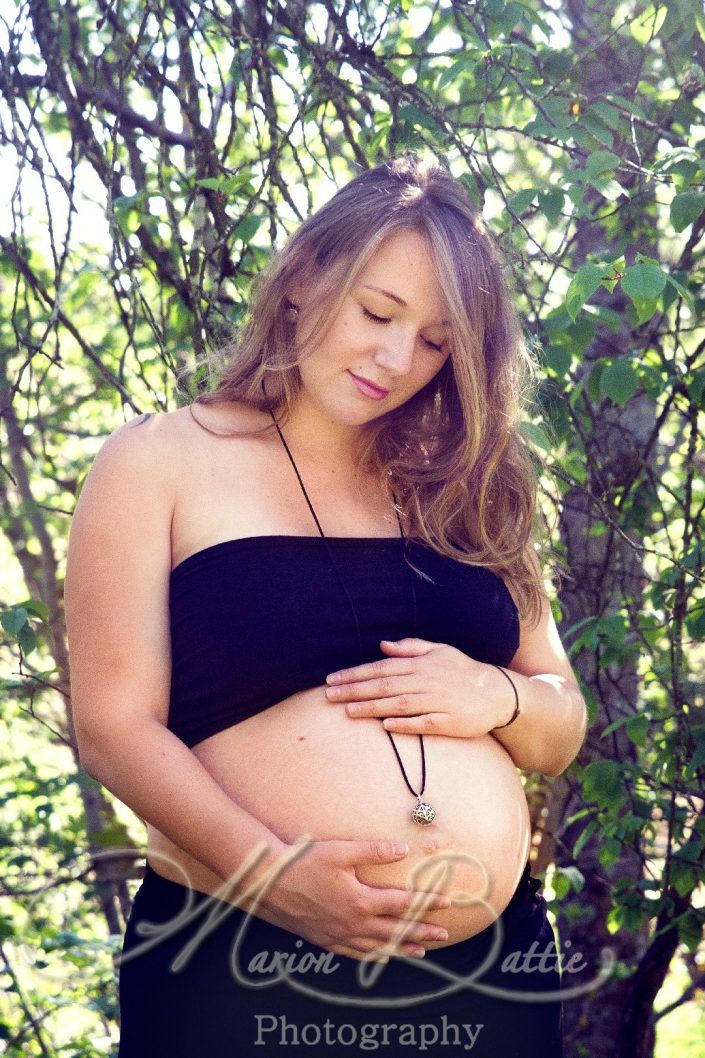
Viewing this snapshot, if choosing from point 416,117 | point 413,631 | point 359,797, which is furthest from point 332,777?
point 416,117

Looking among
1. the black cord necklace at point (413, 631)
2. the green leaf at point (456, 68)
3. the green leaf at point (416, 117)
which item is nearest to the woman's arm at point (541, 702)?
the black cord necklace at point (413, 631)

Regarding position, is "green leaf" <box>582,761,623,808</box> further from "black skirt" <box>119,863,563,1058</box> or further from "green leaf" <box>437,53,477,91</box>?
"green leaf" <box>437,53,477,91</box>

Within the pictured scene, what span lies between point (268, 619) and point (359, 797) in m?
0.29

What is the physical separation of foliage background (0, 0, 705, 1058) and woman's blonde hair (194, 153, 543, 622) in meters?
0.16

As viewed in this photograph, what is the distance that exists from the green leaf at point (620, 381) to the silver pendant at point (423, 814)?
3.35 ft

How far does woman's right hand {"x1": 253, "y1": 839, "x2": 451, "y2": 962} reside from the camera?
1.48m

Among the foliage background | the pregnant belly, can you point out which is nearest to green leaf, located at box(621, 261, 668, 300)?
the foliage background

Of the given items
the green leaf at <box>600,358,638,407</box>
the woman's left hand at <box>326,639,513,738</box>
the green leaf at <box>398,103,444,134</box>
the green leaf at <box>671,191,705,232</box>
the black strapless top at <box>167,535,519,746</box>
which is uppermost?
the green leaf at <box>398,103,444,134</box>

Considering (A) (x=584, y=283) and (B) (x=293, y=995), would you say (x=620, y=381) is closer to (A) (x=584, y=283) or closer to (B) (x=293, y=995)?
(A) (x=584, y=283)

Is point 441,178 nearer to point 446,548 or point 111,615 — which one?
point 446,548

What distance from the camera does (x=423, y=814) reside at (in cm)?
158

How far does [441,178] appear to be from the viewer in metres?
1.97

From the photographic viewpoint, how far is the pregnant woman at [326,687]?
150 cm

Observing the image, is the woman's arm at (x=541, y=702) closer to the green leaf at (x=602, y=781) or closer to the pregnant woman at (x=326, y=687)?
the pregnant woman at (x=326, y=687)
